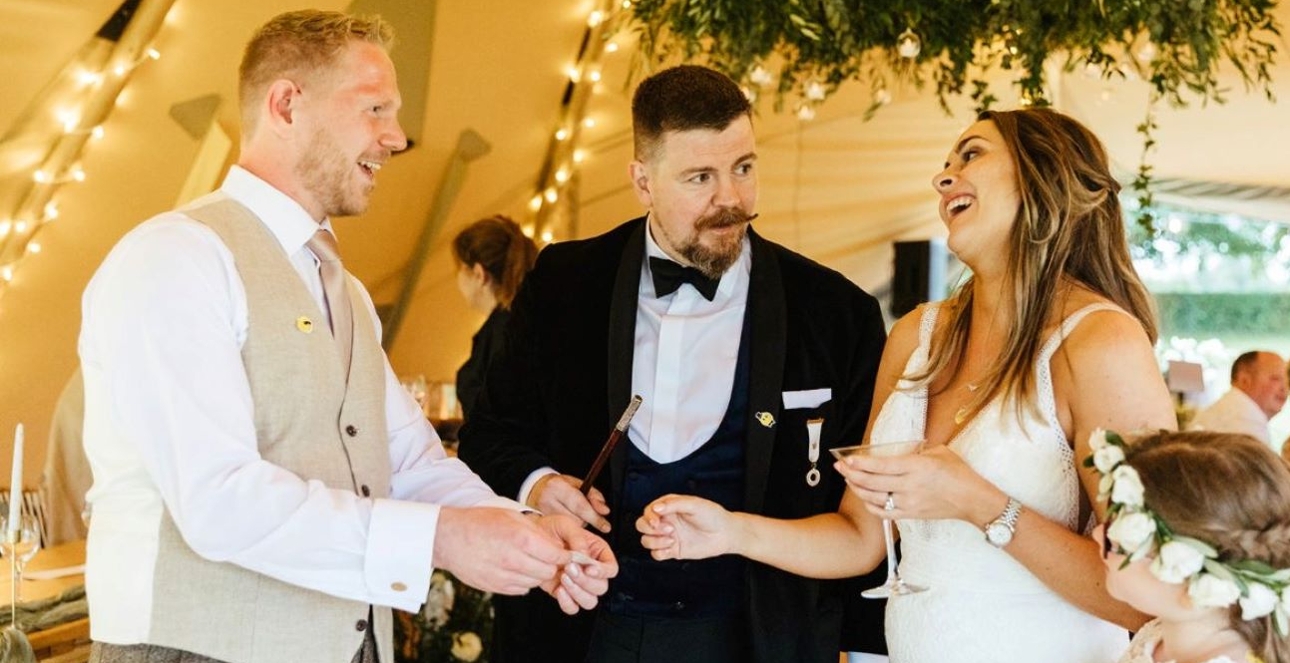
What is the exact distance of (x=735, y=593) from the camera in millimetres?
2645

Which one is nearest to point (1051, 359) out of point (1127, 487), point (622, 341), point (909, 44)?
point (1127, 487)

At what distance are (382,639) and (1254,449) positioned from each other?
1.38m

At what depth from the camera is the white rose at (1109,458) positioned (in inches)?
71.6

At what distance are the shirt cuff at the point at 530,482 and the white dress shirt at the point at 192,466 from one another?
2.17 feet

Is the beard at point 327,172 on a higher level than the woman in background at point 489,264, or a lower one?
lower

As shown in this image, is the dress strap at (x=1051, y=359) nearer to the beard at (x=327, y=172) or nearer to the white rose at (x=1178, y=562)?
the white rose at (x=1178, y=562)

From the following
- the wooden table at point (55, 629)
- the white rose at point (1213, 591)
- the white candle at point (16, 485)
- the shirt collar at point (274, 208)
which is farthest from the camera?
the wooden table at point (55, 629)

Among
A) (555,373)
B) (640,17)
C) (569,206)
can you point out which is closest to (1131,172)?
A: (569,206)

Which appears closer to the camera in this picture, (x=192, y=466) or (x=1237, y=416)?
(x=192, y=466)

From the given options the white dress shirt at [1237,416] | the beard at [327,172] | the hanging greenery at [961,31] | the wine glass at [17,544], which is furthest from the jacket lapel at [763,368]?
the white dress shirt at [1237,416]

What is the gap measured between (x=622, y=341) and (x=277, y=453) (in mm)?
903

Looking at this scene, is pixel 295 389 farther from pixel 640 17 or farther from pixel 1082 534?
pixel 640 17

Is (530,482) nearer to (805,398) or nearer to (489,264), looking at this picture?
(805,398)

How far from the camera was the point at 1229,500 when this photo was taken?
71.8 inches
